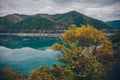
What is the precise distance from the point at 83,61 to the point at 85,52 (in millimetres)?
728

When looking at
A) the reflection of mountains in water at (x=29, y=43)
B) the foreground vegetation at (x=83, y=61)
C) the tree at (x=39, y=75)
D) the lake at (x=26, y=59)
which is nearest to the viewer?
the tree at (x=39, y=75)

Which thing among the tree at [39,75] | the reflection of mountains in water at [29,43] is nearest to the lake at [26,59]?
the tree at [39,75]

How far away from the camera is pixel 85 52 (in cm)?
1140

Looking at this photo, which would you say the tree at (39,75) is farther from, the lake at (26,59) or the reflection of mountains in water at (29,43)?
the reflection of mountains in water at (29,43)

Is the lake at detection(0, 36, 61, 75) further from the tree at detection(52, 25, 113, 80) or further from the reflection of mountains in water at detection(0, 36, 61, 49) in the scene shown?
the reflection of mountains in water at detection(0, 36, 61, 49)

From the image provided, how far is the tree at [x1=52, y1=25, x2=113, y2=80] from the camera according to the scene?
10.8 m

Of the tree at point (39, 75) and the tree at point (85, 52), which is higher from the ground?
the tree at point (85, 52)

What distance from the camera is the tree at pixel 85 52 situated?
35.5 feet

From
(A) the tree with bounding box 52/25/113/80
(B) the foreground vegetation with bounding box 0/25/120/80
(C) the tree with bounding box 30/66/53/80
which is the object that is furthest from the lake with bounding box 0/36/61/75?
(C) the tree with bounding box 30/66/53/80

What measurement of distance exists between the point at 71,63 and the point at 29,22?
405ft

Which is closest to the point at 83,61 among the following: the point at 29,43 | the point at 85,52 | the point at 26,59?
the point at 85,52

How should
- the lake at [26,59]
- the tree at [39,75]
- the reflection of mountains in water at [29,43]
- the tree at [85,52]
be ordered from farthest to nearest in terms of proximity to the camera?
the reflection of mountains in water at [29,43]
the lake at [26,59]
the tree at [85,52]
the tree at [39,75]

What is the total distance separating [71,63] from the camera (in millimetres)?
11141

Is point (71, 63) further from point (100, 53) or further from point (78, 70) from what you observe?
point (100, 53)
